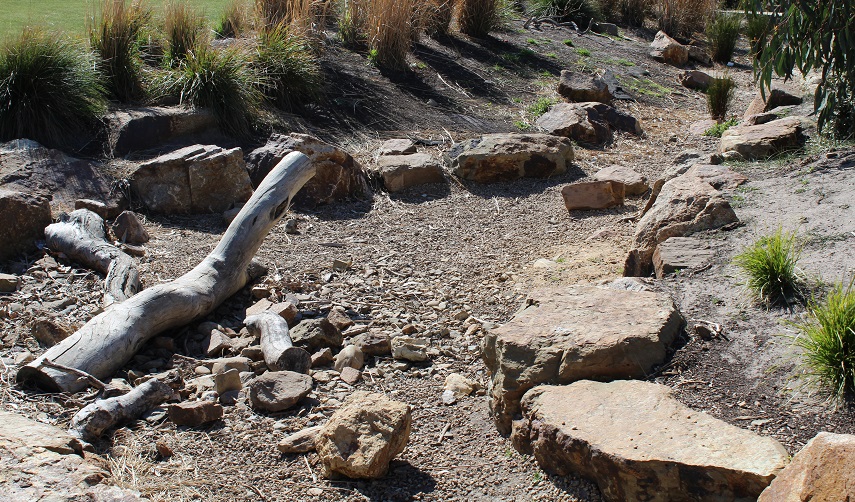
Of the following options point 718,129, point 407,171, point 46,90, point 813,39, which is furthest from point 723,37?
point 46,90

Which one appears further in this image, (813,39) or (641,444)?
(813,39)

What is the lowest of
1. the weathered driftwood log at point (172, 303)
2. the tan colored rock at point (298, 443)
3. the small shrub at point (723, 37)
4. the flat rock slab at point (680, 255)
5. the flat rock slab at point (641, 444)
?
the tan colored rock at point (298, 443)

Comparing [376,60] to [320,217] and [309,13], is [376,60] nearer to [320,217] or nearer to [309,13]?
[309,13]

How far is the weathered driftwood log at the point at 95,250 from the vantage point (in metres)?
4.89

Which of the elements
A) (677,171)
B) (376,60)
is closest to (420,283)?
(677,171)

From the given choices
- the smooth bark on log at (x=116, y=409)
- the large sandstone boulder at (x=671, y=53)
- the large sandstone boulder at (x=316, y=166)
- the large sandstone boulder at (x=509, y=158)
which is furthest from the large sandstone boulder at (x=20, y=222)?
the large sandstone boulder at (x=671, y=53)

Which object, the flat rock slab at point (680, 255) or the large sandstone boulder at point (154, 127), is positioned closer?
the flat rock slab at point (680, 255)

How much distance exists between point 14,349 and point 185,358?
2.80 feet

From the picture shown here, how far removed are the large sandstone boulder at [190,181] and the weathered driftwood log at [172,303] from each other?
58.8 inches

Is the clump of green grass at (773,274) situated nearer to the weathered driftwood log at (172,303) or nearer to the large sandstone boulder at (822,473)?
the large sandstone boulder at (822,473)

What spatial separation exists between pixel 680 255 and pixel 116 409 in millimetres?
2898

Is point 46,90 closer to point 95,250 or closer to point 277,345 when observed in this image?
point 95,250

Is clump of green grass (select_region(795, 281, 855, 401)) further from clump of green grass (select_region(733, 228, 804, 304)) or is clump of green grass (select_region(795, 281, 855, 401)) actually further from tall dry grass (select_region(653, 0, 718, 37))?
tall dry grass (select_region(653, 0, 718, 37))

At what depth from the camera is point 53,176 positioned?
6.29 meters
